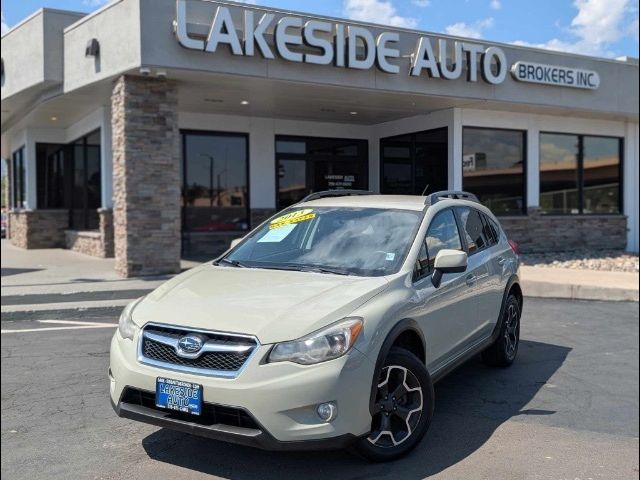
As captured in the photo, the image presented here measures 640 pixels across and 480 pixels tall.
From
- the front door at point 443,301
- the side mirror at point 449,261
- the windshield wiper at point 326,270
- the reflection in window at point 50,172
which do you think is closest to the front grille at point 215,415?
the windshield wiper at point 326,270

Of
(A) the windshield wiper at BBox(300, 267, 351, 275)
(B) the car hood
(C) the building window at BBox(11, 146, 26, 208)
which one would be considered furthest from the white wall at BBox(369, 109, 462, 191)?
(C) the building window at BBox(11, 146, 26, 208)

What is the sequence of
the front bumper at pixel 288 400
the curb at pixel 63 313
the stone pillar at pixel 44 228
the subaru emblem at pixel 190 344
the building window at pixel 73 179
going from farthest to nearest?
the stone pillar at pixel 44 228
the building window at pixel 73 179
the curb at pixel 63 313
the subaru emblem at pixel 190 344
the front bumper at pixel 288 400

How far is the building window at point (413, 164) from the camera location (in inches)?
238

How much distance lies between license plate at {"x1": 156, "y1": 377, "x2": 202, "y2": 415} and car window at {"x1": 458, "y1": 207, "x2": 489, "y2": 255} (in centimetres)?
289

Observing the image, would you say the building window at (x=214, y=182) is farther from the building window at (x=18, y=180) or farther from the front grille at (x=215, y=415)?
the front grille at (x=215, y=415)

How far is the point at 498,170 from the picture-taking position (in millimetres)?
16344

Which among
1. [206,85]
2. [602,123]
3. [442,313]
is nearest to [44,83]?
[206,85]

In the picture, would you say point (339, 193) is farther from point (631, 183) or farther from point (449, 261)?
point (631, 183)

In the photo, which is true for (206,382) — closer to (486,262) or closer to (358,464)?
(358,464)

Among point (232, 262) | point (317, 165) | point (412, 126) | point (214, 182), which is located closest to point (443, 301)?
point (232, 262)

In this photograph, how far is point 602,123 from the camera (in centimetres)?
1827

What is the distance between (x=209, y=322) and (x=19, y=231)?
61.1 feet

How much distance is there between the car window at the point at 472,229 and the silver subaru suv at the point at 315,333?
0.31m

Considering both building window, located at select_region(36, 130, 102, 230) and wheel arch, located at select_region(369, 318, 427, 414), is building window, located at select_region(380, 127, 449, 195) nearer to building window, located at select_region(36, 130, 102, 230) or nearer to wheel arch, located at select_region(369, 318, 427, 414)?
wheel arch, located at select_region(369, 318, 427, 414)
